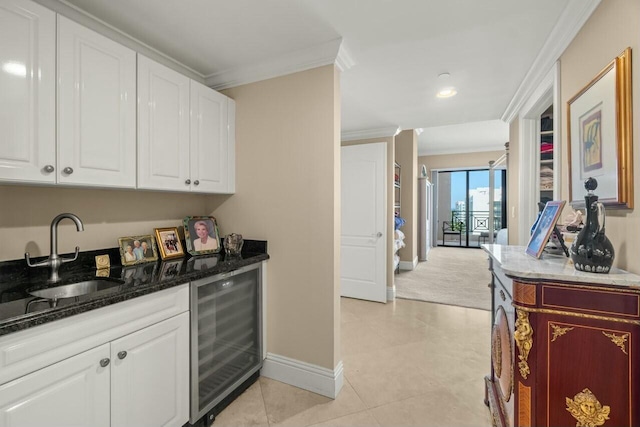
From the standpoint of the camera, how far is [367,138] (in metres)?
4.06

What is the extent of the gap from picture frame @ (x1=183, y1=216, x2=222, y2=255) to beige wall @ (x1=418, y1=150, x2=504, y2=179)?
272 inches

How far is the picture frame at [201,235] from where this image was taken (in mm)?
2174

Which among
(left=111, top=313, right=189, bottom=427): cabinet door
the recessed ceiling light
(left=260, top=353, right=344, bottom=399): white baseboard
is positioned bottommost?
(left=260, top=353, right=344, bottom=399): white baseboard

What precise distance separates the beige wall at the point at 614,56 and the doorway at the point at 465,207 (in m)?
6.83

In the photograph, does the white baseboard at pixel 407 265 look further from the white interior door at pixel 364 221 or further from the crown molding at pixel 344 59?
the crown molding at pixel 344 59

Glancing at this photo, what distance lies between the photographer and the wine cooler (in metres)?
1.62

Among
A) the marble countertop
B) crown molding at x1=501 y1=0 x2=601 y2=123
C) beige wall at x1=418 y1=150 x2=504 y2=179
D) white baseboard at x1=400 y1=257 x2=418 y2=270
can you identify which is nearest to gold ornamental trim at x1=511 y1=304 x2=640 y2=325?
the marble countertop

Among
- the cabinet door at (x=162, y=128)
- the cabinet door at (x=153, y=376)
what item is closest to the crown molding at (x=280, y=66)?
the cabinet door at (x=162, y=128)

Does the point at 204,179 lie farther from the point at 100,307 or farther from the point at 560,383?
the point at 560,383

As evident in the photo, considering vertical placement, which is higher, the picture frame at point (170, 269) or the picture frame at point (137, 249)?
the picture frame at point (137, 249)

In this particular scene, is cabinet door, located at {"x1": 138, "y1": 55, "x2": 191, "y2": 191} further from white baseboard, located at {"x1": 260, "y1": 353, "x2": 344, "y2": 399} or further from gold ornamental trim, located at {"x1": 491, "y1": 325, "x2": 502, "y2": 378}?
gold ornamental trim, located at {"x1": 491, "y1": 325, "x2": 502, "y2": 378}

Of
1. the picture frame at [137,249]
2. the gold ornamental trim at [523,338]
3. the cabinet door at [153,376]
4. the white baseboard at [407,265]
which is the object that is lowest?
the white baseboard at [407,265]

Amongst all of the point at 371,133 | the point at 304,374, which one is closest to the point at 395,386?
the point at 304,374

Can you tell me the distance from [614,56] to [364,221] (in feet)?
9.48
